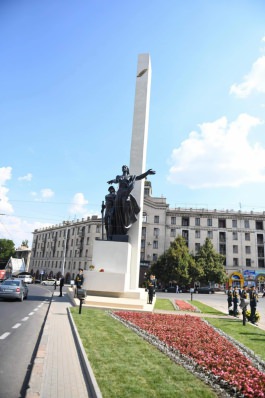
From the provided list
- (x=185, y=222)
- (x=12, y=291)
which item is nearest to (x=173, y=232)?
(x=185, y=222)

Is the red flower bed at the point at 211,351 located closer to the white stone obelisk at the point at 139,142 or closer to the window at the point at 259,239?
the white stone obelisk at the point at 139,142

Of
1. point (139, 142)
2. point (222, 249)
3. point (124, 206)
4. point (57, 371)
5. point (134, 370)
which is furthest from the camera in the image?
point (222, 249)

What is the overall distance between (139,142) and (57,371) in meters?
20.2

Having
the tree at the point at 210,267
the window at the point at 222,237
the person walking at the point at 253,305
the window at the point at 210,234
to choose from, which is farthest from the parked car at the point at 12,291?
the window at the point at 222,237

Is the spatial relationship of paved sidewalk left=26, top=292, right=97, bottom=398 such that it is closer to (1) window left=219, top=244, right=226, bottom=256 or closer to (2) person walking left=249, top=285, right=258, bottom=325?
(2) person walking left=249, top=285, right=258, bottom=325

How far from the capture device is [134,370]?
5.57 m

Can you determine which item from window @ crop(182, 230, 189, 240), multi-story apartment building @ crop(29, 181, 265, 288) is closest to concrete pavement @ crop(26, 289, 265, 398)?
multi-story apartment building @ crop(29, 181, 265, 288)

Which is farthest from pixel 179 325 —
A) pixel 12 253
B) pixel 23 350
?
pixel 12 253

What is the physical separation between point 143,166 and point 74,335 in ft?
54.4

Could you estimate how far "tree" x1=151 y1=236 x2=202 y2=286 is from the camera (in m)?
50.8

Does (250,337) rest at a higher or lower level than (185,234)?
lower

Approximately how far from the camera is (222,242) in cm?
6325

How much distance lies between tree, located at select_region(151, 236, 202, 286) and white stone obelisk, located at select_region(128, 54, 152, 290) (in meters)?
30.4

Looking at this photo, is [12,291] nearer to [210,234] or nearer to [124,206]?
[124,206]
